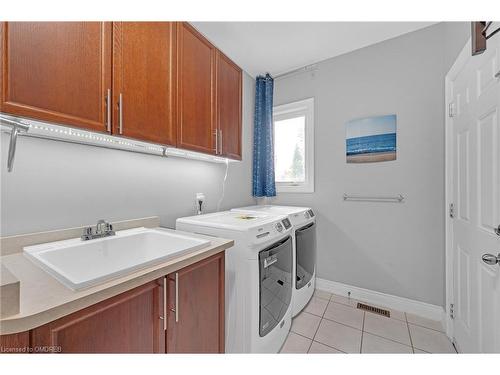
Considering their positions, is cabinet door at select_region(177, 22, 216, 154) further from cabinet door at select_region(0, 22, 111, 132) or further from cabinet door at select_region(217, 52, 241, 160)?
cabinet door at select_region(0, 22, 111, 132)

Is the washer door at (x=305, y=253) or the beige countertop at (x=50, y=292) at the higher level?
the beige countertop at (x=50, y=292)

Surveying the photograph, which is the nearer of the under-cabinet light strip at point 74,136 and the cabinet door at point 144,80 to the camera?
the under-cabinet light strip at point 74,136

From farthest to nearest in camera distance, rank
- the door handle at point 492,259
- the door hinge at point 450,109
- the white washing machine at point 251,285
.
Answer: the door hinge at point 450,109 → the white washing machine at point 251,285 → the door handle at point 492,259

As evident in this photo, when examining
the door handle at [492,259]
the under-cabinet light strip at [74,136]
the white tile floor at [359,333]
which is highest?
the under-cabinet light strip at [74,136]

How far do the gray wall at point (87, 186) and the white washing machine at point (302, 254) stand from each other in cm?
77

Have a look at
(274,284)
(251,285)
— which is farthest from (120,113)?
(274,284)

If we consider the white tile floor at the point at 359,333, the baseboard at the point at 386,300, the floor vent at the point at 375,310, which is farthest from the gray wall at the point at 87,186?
the floor vent at the point at 375,310

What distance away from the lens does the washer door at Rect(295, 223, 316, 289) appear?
2.00 m

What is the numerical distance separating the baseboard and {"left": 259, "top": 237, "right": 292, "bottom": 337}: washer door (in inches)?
35.6

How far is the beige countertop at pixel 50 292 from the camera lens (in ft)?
1.76

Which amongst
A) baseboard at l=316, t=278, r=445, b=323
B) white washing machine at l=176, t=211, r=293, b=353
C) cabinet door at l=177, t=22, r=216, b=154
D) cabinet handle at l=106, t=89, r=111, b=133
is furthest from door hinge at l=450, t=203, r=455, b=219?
cabinet handle at l=106, t=89, r=111, b=133

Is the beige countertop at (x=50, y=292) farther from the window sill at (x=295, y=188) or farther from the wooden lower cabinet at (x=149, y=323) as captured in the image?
the window sill at (x=295, y=188)
